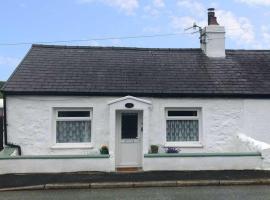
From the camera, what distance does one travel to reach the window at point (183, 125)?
1539 cm

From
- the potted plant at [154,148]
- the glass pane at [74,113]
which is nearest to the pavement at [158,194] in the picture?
the potted plant at [154,148]

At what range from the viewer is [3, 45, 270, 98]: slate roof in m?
15.0

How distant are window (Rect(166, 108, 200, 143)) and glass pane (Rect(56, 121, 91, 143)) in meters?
3.00

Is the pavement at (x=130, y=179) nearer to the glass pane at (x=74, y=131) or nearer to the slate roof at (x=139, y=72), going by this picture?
the glass pane at (x=74, y=131)

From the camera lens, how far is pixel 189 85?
51.0 feet

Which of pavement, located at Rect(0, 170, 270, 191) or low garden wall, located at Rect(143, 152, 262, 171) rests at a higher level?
low garden wall, located at Rect(143, 152, 262, 171)

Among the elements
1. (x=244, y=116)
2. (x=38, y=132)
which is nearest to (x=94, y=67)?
(x=38, y=132)

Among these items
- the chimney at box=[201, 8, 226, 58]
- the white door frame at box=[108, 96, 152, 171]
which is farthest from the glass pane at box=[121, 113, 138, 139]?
the chimney at box=[201, 8, 226, 58]

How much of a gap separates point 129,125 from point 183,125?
2.06 metres

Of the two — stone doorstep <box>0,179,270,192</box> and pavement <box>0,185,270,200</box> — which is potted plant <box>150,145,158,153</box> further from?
pavement <box>0,185,270,200</box>

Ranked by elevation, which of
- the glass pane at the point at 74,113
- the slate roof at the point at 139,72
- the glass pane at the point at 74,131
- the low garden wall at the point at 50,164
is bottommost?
the low garden wall at the point at 50,164

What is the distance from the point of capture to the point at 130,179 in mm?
11469

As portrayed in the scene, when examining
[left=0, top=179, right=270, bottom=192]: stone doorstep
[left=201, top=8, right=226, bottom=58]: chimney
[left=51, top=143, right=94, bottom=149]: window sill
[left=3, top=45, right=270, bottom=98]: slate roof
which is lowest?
[left=0, top=179, right=270, bottom=192]: stone doorstep

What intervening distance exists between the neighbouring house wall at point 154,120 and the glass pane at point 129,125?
0.62 metres
